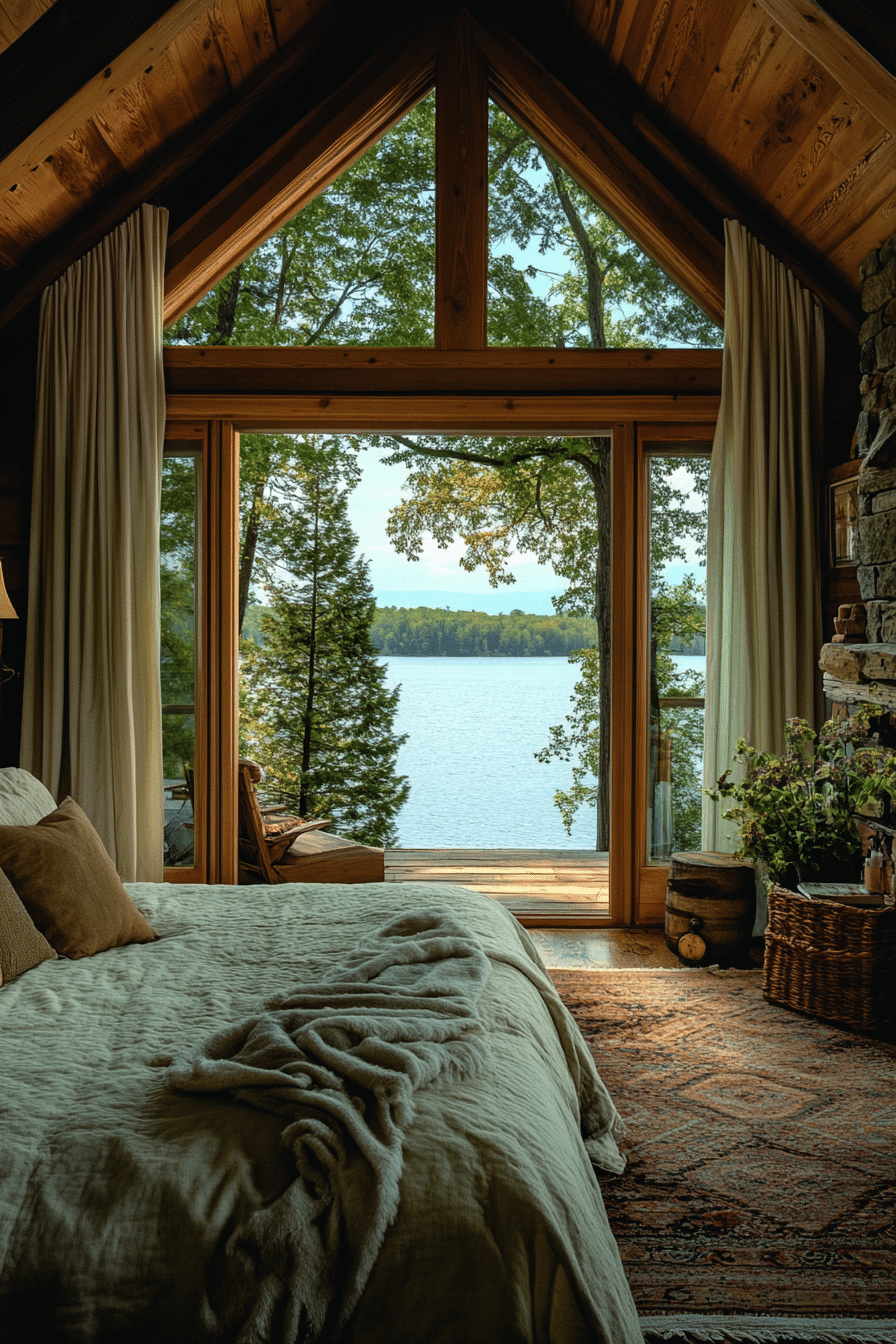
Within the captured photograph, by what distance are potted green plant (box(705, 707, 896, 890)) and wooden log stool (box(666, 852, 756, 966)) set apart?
0.31 metres

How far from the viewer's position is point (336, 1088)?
1.41 metres

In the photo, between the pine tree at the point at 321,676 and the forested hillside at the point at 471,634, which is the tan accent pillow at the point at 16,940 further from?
the forested hillside at the point at 471,634

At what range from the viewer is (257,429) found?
4.45 m

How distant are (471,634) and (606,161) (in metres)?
8.67

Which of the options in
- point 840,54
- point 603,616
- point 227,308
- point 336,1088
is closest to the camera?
point 336,1088

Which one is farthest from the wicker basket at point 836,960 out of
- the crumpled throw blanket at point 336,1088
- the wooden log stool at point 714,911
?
the crumpled throw blanket at point 336,1088

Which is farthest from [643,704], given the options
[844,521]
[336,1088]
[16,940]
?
[336,1088]

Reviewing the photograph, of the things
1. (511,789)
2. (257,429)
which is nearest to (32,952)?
(257,429)

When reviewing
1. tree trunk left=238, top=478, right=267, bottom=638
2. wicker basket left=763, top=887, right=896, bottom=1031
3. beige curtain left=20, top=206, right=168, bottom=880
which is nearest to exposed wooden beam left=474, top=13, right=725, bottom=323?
beige curtain left=20, top=206, right=168, bottom=880

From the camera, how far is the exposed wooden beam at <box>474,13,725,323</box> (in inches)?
167

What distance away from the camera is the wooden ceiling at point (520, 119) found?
3688mm

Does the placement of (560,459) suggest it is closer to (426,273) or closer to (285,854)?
(426,273)

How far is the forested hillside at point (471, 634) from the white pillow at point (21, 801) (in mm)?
9808

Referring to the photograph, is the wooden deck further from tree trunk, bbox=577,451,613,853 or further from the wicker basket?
the wicker basket
